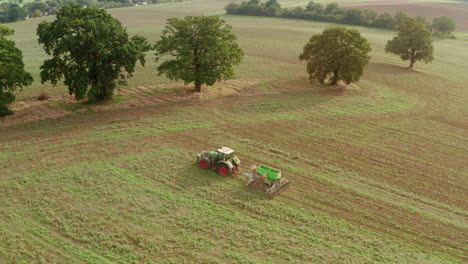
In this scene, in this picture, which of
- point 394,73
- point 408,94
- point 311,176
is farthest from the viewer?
point 394,73

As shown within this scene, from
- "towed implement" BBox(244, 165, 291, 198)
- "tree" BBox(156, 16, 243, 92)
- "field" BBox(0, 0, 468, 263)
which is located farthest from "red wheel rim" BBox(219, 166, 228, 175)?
"tree" BBox(156, 16, 243, 92)

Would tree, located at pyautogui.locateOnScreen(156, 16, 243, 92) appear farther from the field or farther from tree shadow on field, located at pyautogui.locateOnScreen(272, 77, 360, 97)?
tree shadow on field, located at pyautogui.locateOnScreen(272, 77, 360, 97)

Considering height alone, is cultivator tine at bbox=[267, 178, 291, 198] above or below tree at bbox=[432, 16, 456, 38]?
below

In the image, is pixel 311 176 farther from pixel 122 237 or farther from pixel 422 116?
pixel 422 116

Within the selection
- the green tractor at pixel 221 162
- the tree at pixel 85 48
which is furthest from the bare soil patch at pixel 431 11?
the green tractor at pixel 221 162

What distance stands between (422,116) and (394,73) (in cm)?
2337

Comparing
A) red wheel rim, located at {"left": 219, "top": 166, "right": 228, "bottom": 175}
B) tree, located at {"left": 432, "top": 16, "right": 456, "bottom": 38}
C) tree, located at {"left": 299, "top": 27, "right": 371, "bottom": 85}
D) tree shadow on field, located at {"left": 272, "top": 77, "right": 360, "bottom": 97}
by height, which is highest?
tree, located at {"left": 432, "top": 16, "right": 456, "bottom": 38}

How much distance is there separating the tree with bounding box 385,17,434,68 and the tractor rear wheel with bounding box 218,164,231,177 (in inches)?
2230

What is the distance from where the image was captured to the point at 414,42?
65812mm

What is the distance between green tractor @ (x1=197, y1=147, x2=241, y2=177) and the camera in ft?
87.1

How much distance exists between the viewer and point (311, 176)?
90.3ft

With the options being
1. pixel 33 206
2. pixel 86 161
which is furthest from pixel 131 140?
pixel 33 206

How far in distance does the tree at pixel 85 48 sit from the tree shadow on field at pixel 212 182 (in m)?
17.2

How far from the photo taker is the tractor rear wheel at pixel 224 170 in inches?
1040
